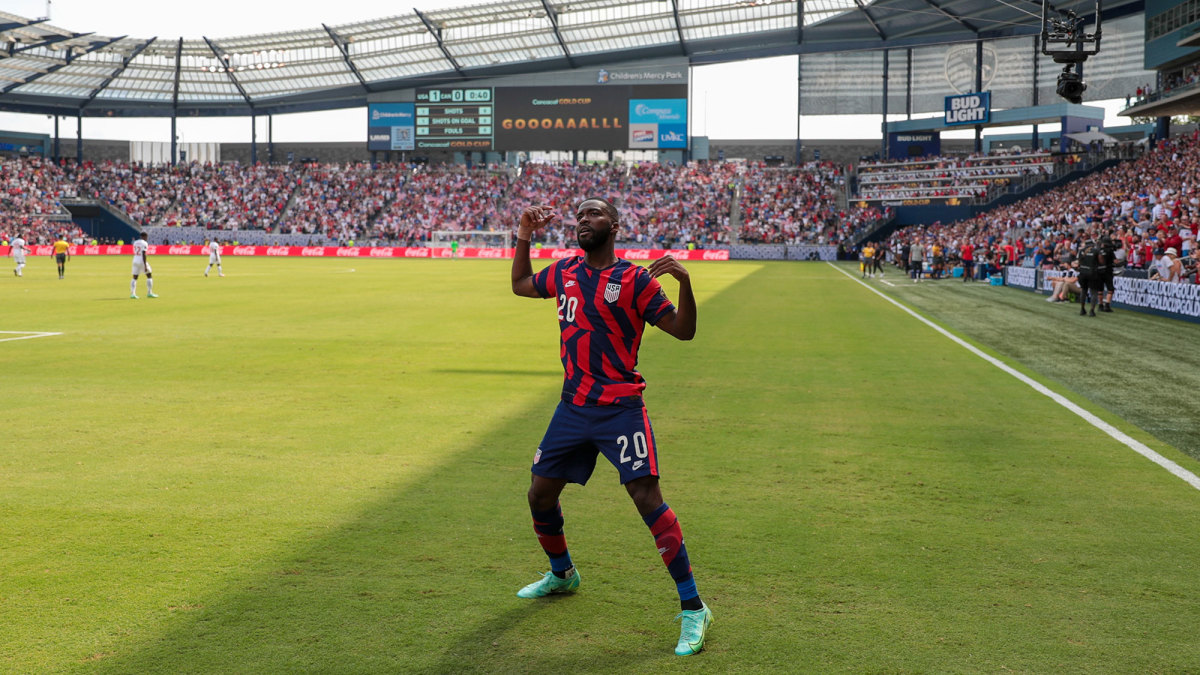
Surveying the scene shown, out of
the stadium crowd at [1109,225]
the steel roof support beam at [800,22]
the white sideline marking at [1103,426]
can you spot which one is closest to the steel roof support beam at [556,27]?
the steel roof support beam at [800,22]

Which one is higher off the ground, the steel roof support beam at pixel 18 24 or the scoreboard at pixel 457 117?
the steel roof support beam at pixel 18 24

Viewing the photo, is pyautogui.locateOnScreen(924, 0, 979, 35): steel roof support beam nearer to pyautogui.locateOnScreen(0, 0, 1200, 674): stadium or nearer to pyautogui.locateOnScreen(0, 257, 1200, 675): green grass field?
pyautogui.locateOnScreen(0, 0, 1200, 674): stadium

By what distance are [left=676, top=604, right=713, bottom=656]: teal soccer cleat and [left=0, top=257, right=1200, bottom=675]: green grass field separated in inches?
3.6

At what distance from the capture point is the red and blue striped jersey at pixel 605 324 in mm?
4730

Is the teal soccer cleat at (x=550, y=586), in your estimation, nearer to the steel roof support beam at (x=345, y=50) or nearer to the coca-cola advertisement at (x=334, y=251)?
the coca-cola advertisement at (x=334, y=251)

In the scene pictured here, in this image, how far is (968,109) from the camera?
68438 mm

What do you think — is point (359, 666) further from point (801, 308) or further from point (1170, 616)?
point (801, 308)

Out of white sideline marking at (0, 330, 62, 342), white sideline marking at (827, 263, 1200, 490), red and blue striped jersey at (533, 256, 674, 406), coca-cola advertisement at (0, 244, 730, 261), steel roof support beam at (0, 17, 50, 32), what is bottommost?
white sideline marking at (827, 263, 1200, 490)

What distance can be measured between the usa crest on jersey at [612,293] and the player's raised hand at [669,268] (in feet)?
0.61

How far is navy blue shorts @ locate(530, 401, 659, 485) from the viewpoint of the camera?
4.62 metres

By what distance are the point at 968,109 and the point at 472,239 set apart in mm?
37119

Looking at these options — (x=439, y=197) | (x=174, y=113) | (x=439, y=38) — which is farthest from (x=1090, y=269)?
(x=174, y=113)

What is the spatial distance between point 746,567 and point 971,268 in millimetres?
38760

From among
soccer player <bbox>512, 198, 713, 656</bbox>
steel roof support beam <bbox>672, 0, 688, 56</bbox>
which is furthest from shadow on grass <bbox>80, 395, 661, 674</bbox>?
steel roof support beam <bbox>672, 0, 688, 56</bbox>
